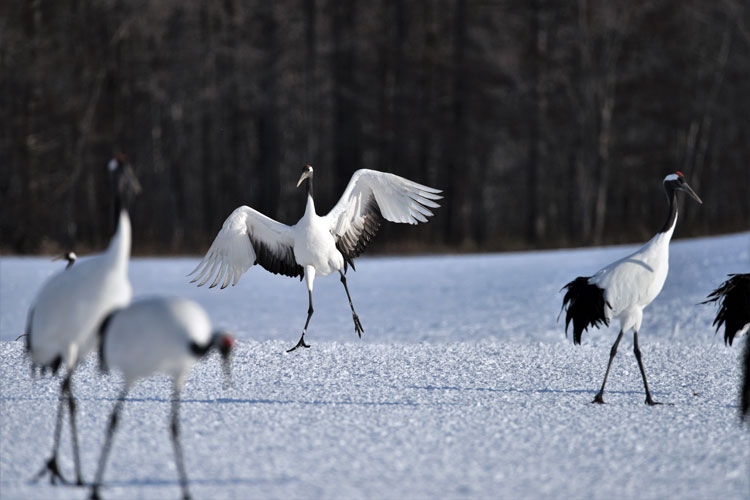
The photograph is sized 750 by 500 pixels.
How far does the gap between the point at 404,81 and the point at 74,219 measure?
37.8ft

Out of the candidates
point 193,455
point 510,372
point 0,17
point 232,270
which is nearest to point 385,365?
point 510,372

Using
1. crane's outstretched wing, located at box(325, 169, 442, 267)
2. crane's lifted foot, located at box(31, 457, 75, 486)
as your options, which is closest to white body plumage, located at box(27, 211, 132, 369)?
crane's lifted foot, located at box(31, 457, 75, 486)

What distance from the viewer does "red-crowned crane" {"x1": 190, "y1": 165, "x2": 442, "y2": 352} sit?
8.35m

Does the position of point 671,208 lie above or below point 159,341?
above

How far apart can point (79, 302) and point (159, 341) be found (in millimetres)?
623

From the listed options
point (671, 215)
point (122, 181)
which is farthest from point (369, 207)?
point (122, 181)

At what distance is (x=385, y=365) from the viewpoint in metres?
7.74

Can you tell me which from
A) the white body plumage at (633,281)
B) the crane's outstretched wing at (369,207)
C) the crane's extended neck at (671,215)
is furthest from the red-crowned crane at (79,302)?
the crane's outstretched wing at (369,207)

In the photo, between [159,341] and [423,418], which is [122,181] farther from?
[423,418]

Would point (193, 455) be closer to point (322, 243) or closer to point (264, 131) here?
point (322, 243)

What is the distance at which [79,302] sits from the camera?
418 centimetres

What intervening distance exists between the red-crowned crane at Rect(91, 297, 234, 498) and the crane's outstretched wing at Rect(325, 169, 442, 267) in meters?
4.49

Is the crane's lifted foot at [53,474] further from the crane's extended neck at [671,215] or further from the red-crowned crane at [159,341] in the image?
the crane's extended neck at [671,215]

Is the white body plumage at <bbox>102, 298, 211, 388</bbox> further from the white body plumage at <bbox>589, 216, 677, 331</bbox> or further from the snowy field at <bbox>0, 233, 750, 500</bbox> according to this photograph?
the white body plumage at <bbox>589, 216, 677, 331</bbox>
